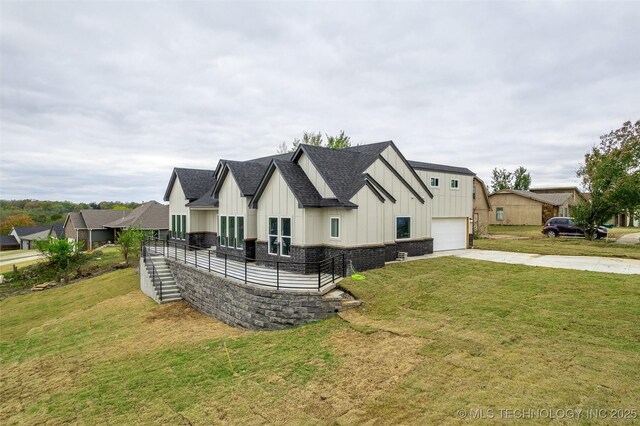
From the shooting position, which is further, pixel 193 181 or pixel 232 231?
pixel 193 181

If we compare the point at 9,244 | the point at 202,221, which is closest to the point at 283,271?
the point at 202,221

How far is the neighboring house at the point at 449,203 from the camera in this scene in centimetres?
2194

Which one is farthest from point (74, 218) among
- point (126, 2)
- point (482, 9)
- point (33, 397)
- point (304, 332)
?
point (482, 9)

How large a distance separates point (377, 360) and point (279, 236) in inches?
365

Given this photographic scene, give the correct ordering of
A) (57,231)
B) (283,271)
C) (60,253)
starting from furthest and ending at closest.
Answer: (57,231), (60,253), (283,271)

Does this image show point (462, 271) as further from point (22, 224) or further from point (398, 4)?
point (22, 224)

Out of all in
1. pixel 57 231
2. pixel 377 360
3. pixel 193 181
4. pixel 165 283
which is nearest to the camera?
pixel 377 360

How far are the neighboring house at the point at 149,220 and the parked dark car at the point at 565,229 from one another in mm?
41478

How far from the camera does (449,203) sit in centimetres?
2280

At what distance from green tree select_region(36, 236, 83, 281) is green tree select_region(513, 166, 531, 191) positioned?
230ft

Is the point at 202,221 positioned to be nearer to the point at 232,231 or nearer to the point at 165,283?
the point at 232,231

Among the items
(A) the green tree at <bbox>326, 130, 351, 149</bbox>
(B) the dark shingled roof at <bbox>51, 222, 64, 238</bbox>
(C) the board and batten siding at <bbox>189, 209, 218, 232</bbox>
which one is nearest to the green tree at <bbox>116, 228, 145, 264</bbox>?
(C) the board and batten siding at <bbox>189, 209, 218, 232</bbox>

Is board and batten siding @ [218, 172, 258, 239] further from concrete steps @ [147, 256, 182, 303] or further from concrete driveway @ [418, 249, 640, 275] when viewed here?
concrete driveway @ [418, 249, 640, 275]

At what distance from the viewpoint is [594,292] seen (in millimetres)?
11109
